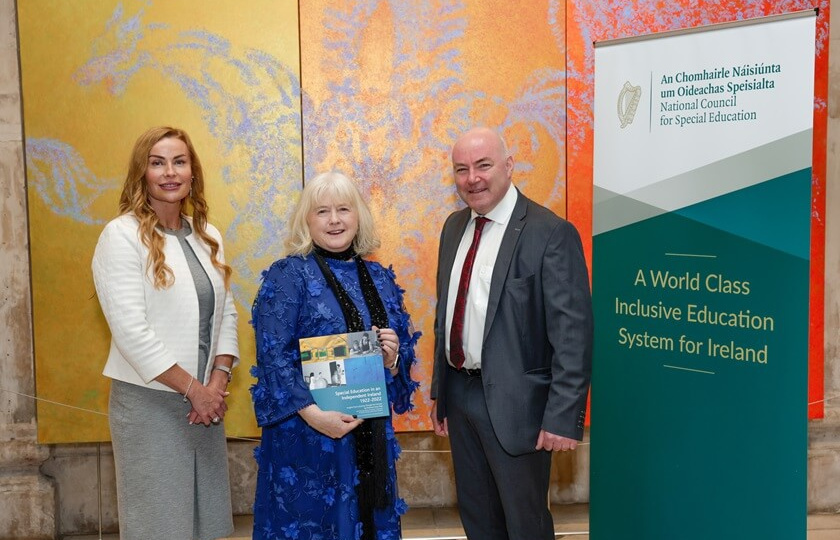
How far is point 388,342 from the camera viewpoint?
2.61 metres

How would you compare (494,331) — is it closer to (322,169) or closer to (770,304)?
(770,304)

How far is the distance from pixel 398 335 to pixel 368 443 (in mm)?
376

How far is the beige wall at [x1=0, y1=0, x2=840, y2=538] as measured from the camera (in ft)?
14.0

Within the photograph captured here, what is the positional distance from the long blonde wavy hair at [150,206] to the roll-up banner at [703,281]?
162cm

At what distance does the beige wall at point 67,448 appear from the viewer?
168 inches

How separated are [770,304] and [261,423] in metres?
1.86

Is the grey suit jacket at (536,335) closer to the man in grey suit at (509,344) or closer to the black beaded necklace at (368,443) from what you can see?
the man in grey suit at (509,344)

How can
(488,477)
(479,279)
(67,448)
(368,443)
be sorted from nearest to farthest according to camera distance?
(368,443)
(479,279)
(488,477)
(67,448)

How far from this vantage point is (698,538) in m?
3.12

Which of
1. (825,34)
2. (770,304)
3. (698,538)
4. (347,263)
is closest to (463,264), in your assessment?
(347,263)

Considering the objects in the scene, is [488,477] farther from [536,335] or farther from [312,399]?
[312,399]

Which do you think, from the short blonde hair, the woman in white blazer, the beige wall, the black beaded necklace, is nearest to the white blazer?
the woman in white blazer

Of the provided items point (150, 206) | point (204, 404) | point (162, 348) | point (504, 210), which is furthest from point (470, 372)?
point (150, 206)

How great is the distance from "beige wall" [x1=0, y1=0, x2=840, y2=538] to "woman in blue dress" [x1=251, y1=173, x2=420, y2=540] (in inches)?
83.7
